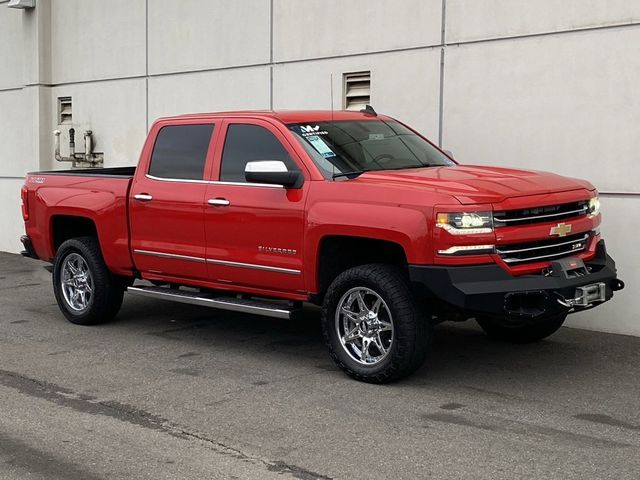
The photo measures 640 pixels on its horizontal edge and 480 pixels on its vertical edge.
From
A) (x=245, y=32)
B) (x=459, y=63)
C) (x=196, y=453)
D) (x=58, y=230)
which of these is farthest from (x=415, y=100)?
(x=196, y=453)

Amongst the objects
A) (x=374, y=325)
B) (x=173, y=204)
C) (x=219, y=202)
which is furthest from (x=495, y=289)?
(x=173, y=204)

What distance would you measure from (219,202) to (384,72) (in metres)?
3.68

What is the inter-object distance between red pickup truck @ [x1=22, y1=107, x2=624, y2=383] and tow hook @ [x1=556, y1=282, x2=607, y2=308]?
0.04ft

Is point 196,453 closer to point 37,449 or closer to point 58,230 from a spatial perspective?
point 37,449

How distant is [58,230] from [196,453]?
498cm

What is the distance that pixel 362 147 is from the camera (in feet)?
25.6

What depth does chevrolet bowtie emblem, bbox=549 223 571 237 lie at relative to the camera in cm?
679

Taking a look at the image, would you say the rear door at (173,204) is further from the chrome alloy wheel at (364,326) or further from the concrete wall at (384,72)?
the concrete wall at (384,72)

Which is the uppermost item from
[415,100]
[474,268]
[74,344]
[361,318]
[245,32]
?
[245,32]

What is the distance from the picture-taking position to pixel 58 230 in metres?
9.77

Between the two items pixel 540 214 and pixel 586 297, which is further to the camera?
pixel 540 214

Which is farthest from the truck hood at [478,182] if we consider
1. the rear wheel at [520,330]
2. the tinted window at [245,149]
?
the rear wheel at [520,330]

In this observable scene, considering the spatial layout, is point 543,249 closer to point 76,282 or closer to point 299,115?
point 299,115

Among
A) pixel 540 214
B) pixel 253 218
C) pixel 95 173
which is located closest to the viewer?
pixel 540 214
